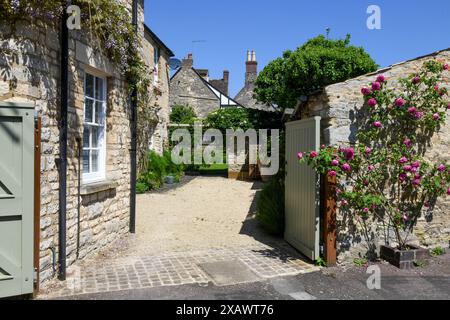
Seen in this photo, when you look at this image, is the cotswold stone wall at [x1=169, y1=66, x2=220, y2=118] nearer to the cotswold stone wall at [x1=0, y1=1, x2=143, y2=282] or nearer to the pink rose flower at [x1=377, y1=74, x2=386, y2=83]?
the cotswold stone wall at [x1=0, y1=1, x2=143, y2=282]

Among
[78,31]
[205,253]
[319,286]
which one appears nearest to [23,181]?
[78,31]

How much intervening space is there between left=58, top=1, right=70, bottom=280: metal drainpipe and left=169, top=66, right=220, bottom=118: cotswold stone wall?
22650 mm

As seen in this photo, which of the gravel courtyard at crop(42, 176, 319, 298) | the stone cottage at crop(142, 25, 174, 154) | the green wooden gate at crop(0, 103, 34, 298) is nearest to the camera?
the green wooden gate at crop(0, 103, 34, 298)

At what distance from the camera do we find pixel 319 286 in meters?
Result: 4.99

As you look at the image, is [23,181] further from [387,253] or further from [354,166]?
[387,253]

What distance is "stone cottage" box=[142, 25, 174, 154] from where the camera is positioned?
49.4 ft

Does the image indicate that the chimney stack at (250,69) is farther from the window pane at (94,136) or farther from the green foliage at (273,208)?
the window pane at (94,136)

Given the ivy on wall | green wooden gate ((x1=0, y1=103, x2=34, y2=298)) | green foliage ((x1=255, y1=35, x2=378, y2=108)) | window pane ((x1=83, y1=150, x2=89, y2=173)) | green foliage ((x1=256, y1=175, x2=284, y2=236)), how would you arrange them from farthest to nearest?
green foliage ((x1=255, y1=35, x2=378, y2=108)) → green foliage ((x1=256, y1=175, x2=284, y2=236)) → window pane ((x1=83, y1=150, x2=89, y2=173)) → the ivy on wall → green wooden gate ((x1=0, y1=103, x2=34, y2=298))

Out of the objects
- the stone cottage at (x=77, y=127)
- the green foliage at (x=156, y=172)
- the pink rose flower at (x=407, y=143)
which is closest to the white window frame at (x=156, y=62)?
the green foliage at (x=156, y=172)

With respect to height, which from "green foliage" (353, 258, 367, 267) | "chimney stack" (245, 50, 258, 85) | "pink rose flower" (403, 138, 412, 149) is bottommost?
"green foliage" (353, 258, 367, 267)

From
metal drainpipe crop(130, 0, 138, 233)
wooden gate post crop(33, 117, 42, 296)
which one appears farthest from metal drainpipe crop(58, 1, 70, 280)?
metal drainpipe crop(130, 0, 138, 233)

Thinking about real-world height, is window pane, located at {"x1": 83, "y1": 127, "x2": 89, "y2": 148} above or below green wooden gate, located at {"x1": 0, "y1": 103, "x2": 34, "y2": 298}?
above

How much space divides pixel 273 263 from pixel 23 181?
3626mm

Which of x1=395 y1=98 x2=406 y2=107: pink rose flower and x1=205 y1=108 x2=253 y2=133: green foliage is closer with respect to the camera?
x1=395 y1=98 x2=406 y2=107: pink rose flower
